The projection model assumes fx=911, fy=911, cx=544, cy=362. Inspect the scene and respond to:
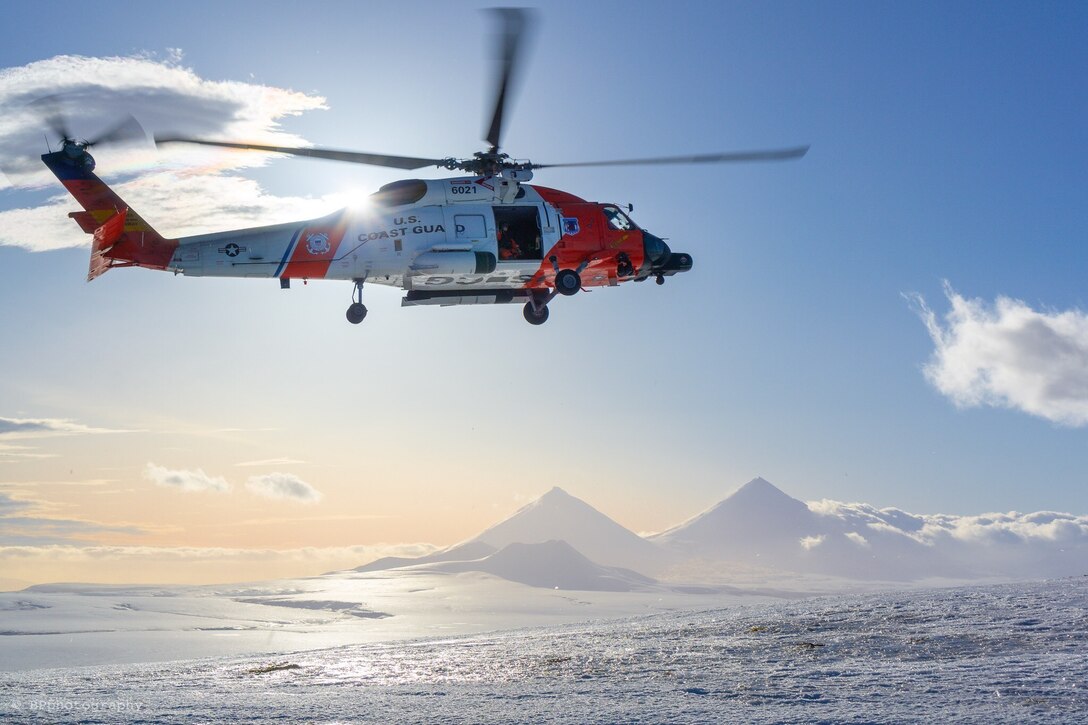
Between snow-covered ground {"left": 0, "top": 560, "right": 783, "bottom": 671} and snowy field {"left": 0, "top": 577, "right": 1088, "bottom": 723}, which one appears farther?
snow-covered ground {"left": 0, "top": 560, "right": 783, "bottom": 671}

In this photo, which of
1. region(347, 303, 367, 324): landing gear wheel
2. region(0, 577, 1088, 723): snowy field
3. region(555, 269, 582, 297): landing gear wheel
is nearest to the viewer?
region(0, 577, 1088, 723): snowy field

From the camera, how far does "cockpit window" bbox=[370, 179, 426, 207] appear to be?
84.0 ft

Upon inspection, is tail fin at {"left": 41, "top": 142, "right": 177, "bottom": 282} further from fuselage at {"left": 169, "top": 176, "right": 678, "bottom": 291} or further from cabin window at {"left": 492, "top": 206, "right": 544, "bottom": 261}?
cabin window at {"left": 492, "top": 206, "right": 544, "bottom": 261}

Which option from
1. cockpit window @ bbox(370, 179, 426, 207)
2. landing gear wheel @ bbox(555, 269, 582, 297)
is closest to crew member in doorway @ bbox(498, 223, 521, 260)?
landing gear wheel @ bbox(555, 269, 582, 297)

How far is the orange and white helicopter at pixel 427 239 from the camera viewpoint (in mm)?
24094

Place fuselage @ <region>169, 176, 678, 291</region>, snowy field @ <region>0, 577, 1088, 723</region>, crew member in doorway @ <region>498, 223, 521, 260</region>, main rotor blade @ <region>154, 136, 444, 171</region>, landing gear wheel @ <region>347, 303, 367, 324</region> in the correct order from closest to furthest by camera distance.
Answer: snowy field @ <region>0, 577, 1088, 723</region>
main rotor blade @ <region>154, 136, 444, 171</region>
fuselage @ <region>169, 176, 678, 291</region>
landing gear wheel @ <region>347, 303, 367, 324</region>
crew member in doorway @ <region>498, 223, 521, 260</region>

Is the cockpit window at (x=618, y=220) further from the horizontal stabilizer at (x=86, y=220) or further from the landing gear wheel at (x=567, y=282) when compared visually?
the horizontal stabilizer at (x=86, y=220)

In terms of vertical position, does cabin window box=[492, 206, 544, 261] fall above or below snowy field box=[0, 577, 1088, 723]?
above

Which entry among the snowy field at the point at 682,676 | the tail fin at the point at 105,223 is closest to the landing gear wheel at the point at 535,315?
the tail fin at the point at 105,223

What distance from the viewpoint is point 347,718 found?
1038 centimetres

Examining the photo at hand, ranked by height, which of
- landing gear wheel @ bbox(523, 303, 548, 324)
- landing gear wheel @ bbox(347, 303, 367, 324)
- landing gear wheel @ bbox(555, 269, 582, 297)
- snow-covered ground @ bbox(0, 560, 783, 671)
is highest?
landing gear wheel @ bbox(555, 269, 582, 297)

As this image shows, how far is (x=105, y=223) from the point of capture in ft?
80.5

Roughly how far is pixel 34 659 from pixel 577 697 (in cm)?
6177

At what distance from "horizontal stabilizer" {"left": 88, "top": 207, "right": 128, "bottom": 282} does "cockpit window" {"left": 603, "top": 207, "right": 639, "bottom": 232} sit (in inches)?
544
